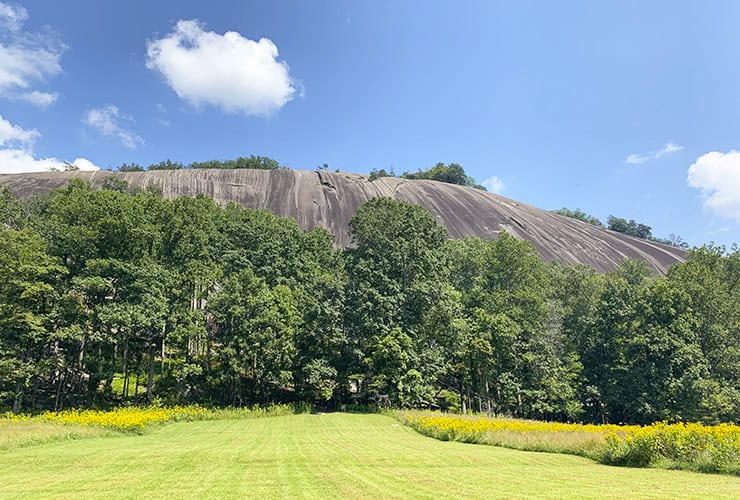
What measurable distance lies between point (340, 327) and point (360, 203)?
53068 mm

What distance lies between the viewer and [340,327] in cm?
3538

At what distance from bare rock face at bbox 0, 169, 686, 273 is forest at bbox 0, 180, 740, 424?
37.8 m

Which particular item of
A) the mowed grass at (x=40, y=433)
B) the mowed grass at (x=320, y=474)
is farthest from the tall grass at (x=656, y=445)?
the mowed grass at (x=40, y=433)

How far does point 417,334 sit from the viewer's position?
1401 inches

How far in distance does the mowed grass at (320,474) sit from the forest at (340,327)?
1646cm

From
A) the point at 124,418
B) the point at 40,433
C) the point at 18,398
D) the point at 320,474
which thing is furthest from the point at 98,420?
the point at 320,474

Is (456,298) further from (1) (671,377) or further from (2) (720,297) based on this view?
(2) (720,297)

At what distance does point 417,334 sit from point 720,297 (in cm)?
2767

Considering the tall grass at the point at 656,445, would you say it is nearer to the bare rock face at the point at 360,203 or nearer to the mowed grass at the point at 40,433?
the mowed grass at the point at 40,433

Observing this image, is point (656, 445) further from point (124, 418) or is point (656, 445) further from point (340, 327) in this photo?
point (124, 418)

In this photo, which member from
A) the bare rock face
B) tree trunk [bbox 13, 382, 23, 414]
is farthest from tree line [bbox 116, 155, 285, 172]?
tree trunk [bbox 13, 382, 23, 414]

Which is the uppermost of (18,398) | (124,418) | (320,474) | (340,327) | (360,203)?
(360,203)

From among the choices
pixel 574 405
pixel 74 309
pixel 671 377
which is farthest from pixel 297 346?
pixel 671 377

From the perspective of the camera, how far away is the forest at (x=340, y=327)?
31.6m
